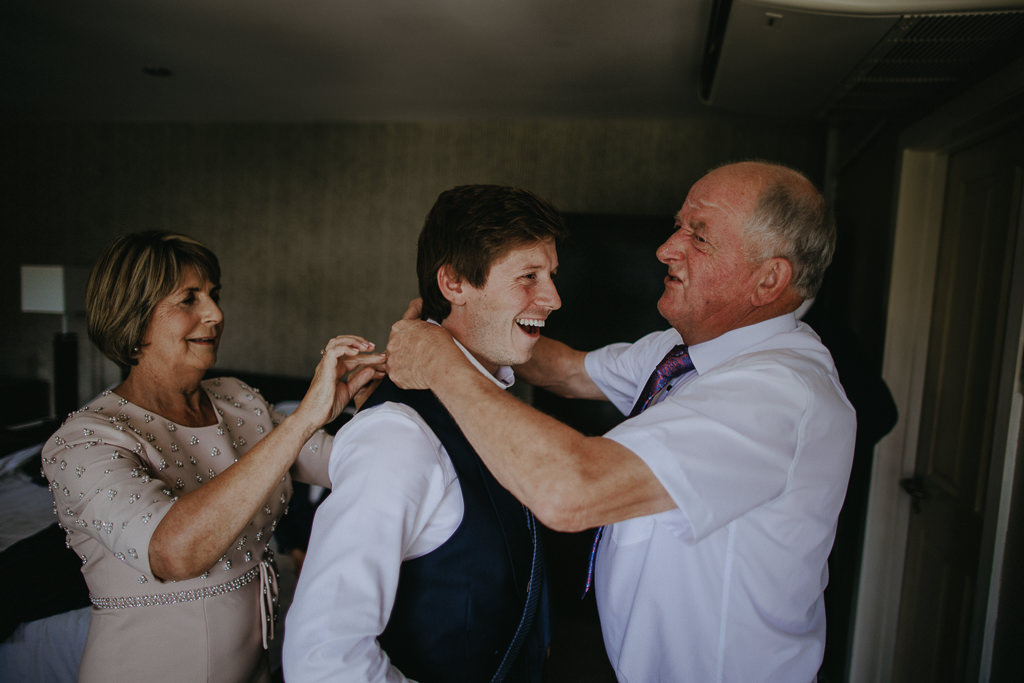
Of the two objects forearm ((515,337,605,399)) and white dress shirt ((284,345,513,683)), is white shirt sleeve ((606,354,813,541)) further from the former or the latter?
forearm ((515,337,605,399))

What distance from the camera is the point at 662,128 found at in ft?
12.8

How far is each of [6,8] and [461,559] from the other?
3298mm

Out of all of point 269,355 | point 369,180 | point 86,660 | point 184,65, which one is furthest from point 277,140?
point 86,660

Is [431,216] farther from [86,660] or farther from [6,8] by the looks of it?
[6,8]

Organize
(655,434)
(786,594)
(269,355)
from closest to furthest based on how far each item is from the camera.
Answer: (655,434)
(786,594)
(269,355)

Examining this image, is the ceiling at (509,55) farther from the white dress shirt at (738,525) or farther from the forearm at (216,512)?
the forearm at (216,512)

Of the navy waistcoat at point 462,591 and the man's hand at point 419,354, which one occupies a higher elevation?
the man's hand at point 419,354

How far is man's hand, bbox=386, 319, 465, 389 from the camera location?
112cm

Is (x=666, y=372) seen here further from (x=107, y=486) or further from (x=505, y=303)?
(x=107, y=486)

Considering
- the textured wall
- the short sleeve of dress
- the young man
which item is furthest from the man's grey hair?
the textured wall

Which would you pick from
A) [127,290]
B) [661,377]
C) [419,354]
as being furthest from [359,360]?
[661,377]

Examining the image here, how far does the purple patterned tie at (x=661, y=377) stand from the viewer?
1.39 metres

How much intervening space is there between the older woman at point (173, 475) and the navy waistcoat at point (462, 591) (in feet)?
1.04

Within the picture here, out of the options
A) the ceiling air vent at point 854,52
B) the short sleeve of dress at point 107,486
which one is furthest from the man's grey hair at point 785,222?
the short sleeve of dress at point 107,486
